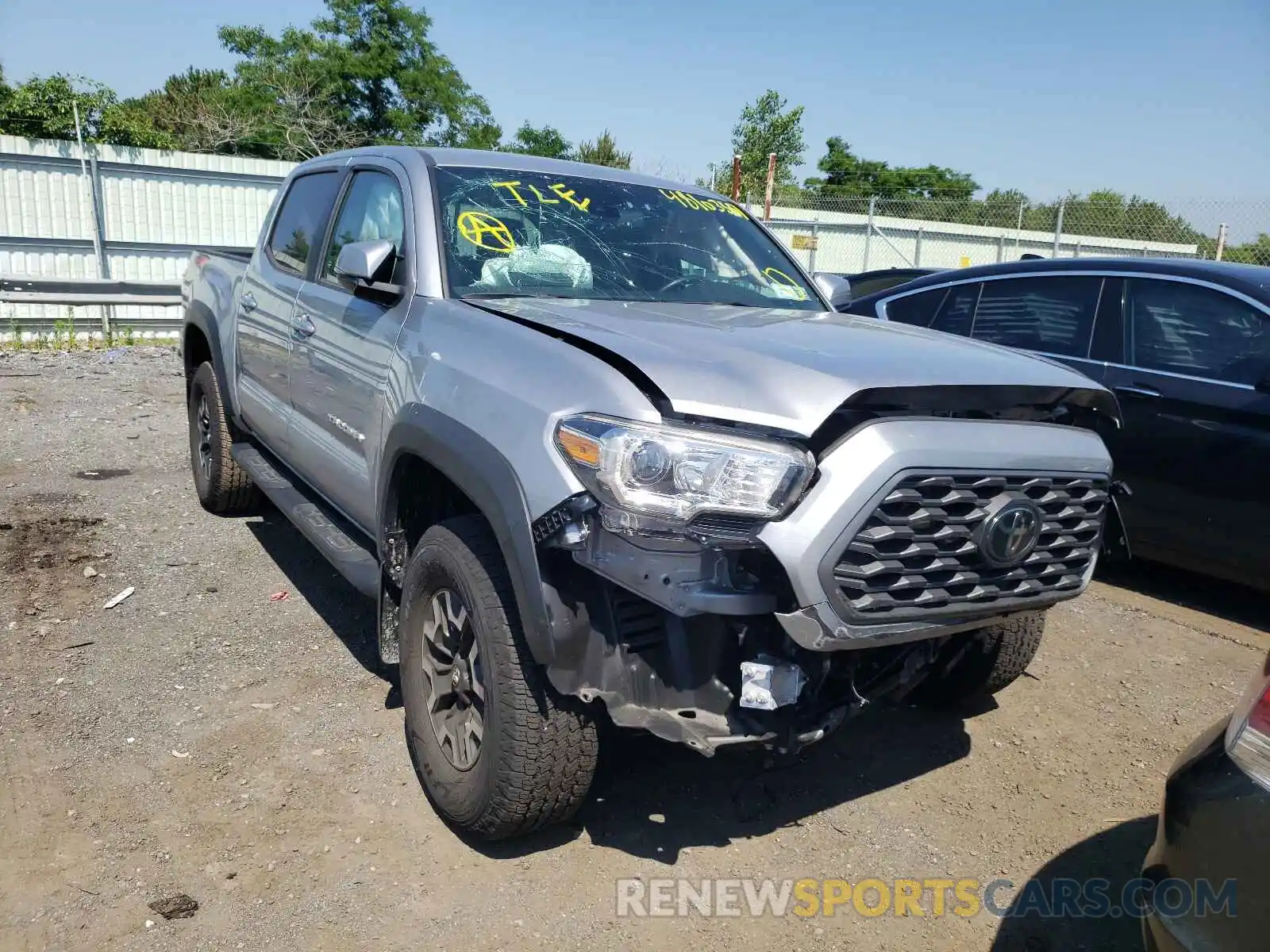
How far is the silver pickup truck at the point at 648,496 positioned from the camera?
2225 millimetres

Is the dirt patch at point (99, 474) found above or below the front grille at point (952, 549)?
below

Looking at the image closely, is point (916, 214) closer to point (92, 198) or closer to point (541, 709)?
point (92, 198)

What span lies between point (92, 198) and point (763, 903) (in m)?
14.1

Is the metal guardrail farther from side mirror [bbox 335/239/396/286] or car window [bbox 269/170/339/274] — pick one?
side mirror [bbox 335/239/396/286]

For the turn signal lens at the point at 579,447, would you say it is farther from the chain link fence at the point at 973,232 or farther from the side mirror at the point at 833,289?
the chain link fence at the point at 973,232

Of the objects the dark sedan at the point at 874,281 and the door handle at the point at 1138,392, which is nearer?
the door handle at the point at 1138,392

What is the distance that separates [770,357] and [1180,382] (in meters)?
3.22

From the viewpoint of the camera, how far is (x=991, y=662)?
349 centimetres

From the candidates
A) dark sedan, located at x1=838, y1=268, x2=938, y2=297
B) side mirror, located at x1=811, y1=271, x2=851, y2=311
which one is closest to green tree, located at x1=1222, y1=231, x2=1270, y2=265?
dark sedan, located at x1=838, y1=268, x2=938, y2=297

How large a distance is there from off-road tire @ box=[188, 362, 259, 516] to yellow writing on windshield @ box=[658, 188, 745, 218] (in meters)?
2.85

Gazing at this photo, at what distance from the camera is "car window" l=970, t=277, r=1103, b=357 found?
17.3 ft

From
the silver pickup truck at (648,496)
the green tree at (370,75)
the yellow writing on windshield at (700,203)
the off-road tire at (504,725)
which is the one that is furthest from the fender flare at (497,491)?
the green tree at (370,75)

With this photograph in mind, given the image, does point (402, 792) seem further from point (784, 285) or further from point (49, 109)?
point (49, 109)

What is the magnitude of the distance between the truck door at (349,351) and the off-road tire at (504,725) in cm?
74
